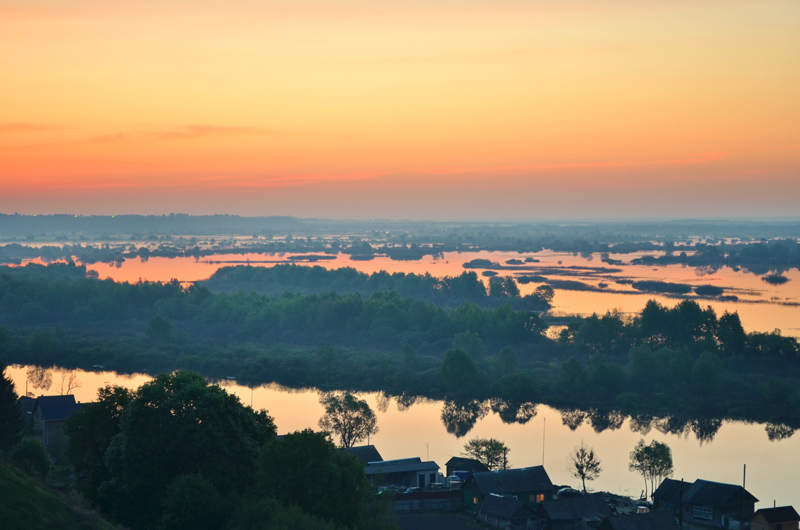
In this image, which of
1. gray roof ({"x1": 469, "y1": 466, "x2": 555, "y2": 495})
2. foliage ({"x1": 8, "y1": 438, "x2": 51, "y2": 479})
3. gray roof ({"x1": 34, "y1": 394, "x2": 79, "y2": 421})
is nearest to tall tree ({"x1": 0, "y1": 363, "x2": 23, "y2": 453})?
foliage ({"x1": 8, "y1": 438, "x2": 51, "y2": 479})

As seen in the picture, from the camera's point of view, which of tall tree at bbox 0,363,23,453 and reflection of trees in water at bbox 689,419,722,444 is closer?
tall tree at bbox 0,363,23,453

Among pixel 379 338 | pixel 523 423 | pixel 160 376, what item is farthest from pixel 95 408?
pixel 379 338

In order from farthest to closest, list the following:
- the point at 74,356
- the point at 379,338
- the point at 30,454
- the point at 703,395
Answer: the point at 379,338
the point at 74,356
the point at 703,395
the point at 30,454

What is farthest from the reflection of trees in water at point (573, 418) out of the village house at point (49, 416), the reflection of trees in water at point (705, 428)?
the village house at point (49, 416)

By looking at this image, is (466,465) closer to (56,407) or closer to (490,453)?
(490,453)

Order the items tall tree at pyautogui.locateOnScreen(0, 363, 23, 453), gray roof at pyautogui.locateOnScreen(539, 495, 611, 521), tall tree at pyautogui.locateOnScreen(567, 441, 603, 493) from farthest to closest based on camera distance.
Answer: tall tree at pyautogui.locateOnScreen(567, 441, 603, 493) → tall tree at pyautogui.locateOnScreen(0, 363, 23, 453) → gray roof at pyautogui.locateOnScreen(539, 495, 611, 521)

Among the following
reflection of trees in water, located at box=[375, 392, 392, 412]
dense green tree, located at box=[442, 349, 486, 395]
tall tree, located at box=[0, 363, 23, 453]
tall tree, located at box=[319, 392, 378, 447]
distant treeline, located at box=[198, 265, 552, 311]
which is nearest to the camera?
tall tree, located at box=[0, 363, 23, 453]

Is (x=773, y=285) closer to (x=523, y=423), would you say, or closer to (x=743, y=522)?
(x=523, y=423)

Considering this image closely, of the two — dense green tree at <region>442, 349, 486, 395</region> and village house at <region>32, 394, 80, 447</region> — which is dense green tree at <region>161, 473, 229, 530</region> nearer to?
village house at <region>32, 394, 80, 447</region>
